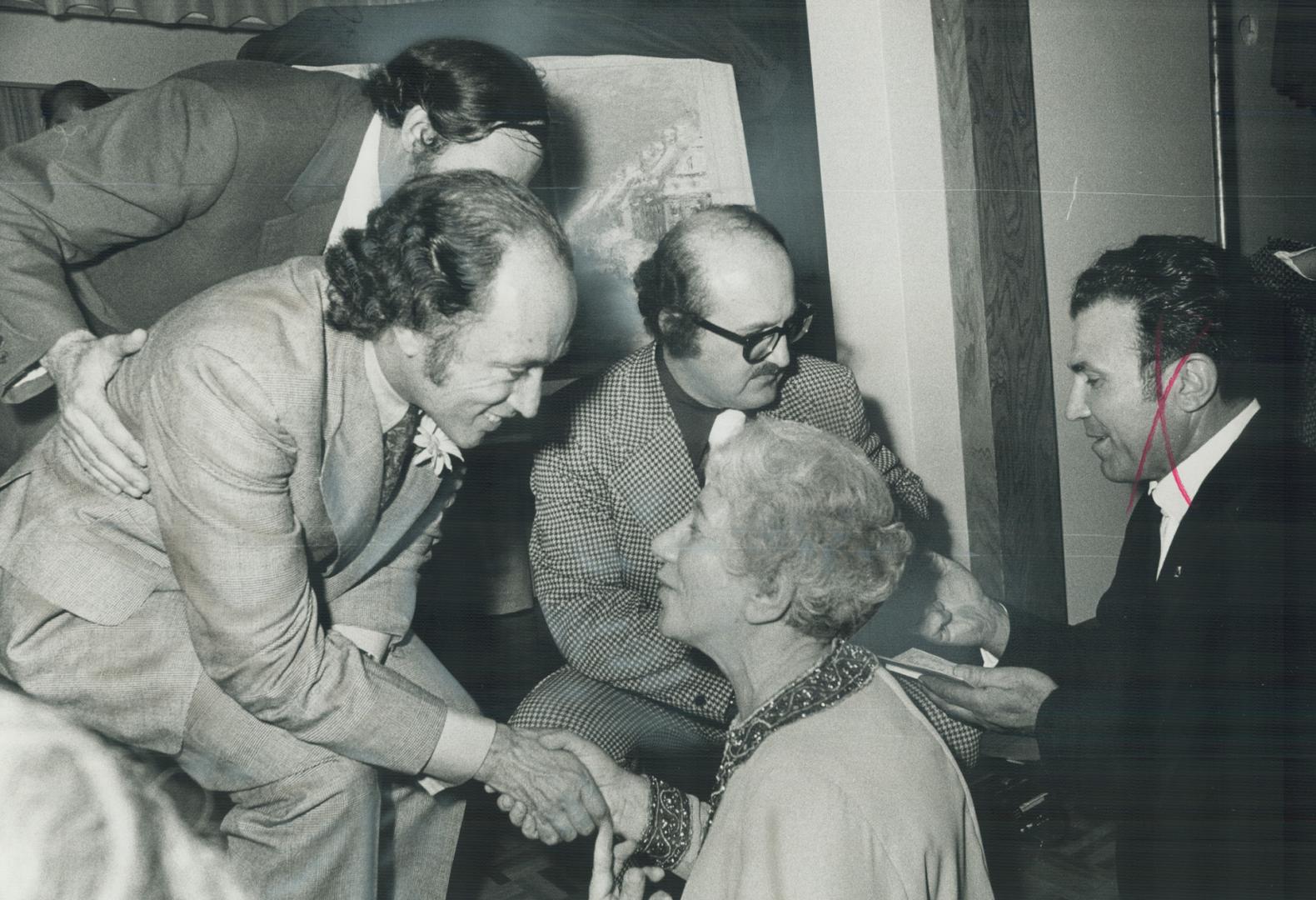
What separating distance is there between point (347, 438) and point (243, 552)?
237 millimetres

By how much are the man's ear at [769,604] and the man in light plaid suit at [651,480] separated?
739mm

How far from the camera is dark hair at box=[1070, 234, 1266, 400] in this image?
5.09 ft

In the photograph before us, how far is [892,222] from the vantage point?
2.96 meters

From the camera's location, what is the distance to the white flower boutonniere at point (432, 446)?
1.60m

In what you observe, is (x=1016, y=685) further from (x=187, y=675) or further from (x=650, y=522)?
(x=187, y=675)

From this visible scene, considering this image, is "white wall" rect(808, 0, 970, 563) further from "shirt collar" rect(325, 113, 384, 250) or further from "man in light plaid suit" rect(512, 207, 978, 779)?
"shirt collar" rect(325, 113, 384, 250)

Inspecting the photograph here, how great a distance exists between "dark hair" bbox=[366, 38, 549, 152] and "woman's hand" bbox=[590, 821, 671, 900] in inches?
45.4

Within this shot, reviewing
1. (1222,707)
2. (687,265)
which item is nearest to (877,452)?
(687,265)

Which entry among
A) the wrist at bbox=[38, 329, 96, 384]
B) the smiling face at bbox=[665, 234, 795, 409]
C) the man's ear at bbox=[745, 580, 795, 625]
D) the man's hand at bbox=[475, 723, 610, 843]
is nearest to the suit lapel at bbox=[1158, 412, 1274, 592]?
the man's ear at bbox=[745, 580, 795, 625]

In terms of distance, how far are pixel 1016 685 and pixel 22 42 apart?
177 inches

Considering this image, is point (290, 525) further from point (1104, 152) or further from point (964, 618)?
point (1104, 152)

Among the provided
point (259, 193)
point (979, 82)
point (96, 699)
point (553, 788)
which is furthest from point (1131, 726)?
point (979, 82)

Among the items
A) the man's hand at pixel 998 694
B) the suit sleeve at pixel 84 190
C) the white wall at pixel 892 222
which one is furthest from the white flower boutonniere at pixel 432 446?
the white wall at pixel 892 222

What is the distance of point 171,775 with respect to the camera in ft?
5.00
